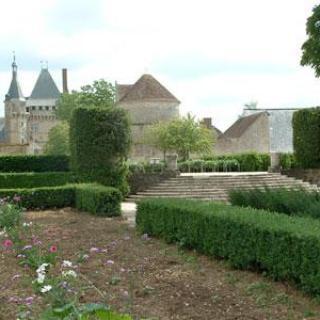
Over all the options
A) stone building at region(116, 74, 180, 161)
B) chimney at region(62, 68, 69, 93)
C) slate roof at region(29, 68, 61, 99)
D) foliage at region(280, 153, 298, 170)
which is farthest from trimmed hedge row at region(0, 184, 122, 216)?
slate roof at region(29, 68, 61, 99)

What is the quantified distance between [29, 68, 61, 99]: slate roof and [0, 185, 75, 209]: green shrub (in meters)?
72.7

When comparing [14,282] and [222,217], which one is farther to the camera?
[222,217]

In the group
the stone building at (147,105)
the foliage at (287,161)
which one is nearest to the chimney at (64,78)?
the stone building at (147,105)

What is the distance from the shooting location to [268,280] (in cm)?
812

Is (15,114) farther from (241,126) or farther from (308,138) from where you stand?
(308,138)

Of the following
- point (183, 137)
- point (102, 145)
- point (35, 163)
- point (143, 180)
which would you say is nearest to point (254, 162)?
point (183, 137)

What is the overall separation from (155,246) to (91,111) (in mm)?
13051

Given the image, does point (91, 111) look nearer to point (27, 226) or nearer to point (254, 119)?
point (27, 226)

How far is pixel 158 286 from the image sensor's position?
25.0 feet

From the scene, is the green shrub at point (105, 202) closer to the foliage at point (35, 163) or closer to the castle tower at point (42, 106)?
the foliage at point (35, 163)

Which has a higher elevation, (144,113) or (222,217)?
(144,113)

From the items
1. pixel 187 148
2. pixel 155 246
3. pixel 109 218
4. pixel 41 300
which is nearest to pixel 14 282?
pixel 41 300

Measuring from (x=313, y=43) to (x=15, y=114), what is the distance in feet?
253

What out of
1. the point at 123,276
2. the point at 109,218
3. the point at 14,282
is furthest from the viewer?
the point at 109,218
